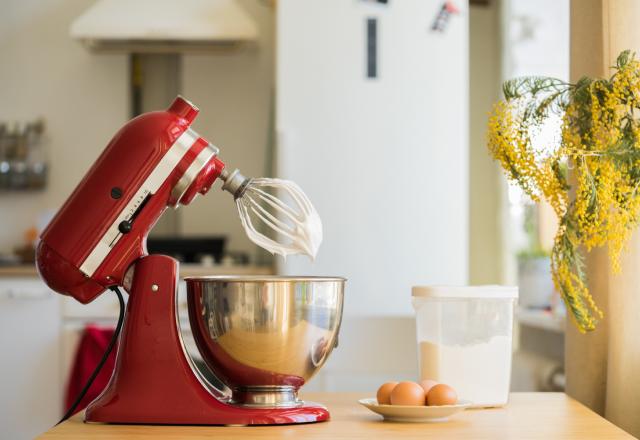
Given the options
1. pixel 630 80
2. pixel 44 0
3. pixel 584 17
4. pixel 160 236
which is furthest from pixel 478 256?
pixel 630 80

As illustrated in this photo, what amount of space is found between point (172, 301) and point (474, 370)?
0.42m

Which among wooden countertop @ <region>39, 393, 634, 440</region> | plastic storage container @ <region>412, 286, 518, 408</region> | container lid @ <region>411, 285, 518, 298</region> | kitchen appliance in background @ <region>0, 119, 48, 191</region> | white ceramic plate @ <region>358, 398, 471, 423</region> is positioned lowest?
wooden countertop @ <region>39, 393, 634, 440</region>

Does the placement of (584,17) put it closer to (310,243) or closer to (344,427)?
(310,243)

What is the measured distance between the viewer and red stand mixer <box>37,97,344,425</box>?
3.54 ft

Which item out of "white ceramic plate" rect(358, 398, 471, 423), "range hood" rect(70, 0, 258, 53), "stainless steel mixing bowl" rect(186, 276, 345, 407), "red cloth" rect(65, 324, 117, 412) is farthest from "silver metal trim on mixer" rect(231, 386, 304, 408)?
"range hood" rect(70, 0, 258, 53)

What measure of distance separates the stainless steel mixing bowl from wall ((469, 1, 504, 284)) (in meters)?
2.97

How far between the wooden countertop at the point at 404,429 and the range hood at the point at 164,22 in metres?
2.19

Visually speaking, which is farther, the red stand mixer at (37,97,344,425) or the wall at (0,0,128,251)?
the wall at (0,0,128,251)

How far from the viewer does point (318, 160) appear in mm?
2842

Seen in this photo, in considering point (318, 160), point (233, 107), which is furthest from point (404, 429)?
point (233, 107)

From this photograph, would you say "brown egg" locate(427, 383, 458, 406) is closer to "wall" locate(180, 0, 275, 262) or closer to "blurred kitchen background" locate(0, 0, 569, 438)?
"blurred kitchen background" locate(0, 0, 569, 438)

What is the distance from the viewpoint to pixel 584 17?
1477 mm

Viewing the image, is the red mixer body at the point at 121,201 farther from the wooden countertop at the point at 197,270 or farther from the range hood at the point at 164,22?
the range hood at the point at 164,22

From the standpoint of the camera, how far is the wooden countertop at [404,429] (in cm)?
100
